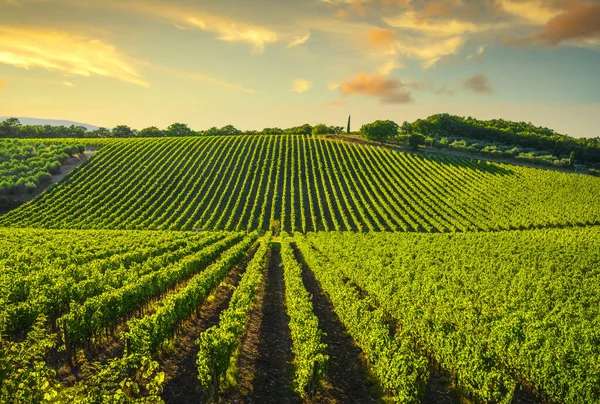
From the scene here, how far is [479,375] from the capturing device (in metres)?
13.7

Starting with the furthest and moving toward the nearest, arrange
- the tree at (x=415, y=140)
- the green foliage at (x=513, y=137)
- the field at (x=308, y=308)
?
the green foliage at (x=513, y=137) → the tree at (x=415, y=140) → the field at (x=308, y=308)

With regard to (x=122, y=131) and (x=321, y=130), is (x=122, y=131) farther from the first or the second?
(x=321, y=130)

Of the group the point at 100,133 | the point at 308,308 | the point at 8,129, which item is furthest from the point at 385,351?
the point at 100,133

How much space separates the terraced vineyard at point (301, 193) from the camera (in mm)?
71938

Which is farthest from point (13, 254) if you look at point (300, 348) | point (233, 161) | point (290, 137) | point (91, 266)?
point (290, 137)

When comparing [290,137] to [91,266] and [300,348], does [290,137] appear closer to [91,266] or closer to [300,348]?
[91,266]

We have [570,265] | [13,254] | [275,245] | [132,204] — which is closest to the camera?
[13,254]

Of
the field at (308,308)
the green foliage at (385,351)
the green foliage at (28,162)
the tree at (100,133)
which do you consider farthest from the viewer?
the tree at (100,133)

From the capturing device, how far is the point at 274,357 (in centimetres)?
1841

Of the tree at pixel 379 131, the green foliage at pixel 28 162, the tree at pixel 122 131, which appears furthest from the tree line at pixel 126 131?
the green foliage at pixel 28 162

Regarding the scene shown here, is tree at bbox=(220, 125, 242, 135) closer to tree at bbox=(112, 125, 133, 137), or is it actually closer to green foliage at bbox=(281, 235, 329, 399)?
tree at bbox=(112, 125, 133, 137)

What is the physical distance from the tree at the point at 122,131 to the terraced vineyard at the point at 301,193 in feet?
170

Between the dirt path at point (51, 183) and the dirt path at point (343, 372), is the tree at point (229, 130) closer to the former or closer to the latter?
the dirt path at point (51, 183)

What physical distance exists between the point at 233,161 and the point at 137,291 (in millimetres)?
91071
